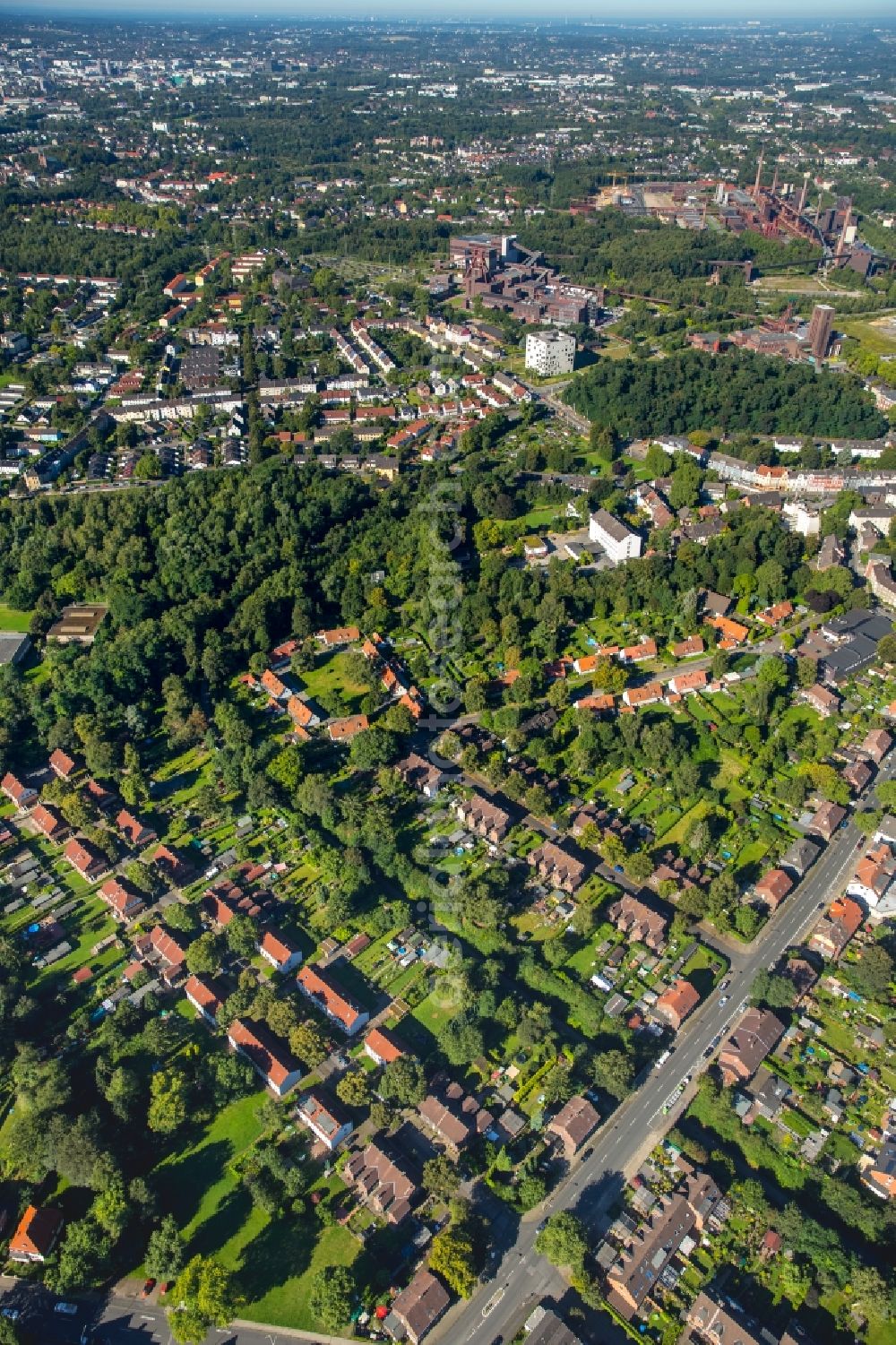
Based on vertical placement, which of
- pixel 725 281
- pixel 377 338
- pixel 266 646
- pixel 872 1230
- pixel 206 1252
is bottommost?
pixel 206 1252

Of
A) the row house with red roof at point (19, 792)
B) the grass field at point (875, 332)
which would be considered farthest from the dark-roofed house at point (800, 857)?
the grass field at point (875, 332)

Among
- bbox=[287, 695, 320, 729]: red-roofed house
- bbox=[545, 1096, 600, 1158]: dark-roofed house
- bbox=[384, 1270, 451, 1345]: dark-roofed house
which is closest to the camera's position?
bbox=[384, 1270, 451, 1345]: dark-roofed house

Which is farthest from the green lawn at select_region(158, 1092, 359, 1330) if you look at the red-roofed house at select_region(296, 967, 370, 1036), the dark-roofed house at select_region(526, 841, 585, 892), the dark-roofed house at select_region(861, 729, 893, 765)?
the dark-roofed house at select_region(861, 729, 893, 765)

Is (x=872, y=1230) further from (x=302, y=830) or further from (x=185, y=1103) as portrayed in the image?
(x=302, y=830)

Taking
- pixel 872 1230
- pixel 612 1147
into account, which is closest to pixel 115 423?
pixel 612 1147

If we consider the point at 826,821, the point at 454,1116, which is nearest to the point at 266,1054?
the point at 454,1116

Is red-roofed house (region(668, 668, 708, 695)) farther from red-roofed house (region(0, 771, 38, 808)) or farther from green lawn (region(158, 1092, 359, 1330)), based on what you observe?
red-roofed house (region(0, 771, 38, 808))

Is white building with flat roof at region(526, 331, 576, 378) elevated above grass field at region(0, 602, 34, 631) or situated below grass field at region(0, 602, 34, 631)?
above
